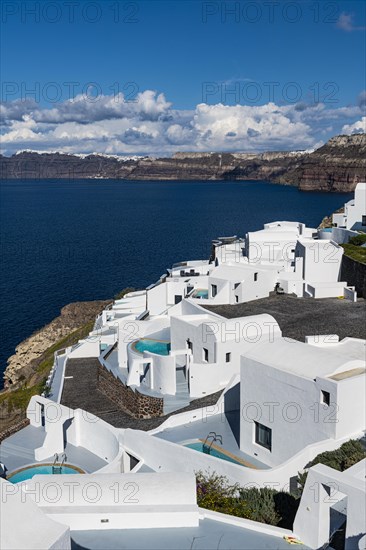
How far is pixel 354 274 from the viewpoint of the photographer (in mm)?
31578

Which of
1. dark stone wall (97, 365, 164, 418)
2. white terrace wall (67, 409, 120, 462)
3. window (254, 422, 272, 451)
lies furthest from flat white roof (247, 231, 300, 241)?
window (254, 422, 272, 451)

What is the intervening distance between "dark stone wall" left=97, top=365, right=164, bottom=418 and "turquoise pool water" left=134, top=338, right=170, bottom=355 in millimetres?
1500

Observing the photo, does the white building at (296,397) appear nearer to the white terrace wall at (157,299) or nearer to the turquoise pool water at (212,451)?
the turquoise pool water at (212,451)

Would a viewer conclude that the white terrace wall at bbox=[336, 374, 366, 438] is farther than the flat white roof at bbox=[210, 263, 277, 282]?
No

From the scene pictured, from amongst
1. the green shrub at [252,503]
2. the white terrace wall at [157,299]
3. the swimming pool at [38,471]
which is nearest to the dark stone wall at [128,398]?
the swimming pool at [38,471]

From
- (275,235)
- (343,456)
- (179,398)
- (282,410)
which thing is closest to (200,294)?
(275,235)

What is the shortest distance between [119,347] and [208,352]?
5.12 metres

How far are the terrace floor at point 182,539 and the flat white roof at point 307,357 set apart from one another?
4.45 m

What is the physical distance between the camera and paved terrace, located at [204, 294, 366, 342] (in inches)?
911

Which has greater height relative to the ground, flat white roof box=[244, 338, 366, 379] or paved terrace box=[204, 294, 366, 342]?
flat white roof box=[244, 338, 366, 379]

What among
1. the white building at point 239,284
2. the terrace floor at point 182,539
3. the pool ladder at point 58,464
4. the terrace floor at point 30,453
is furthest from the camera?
the white building at point 239,284

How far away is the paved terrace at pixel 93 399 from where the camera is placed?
64.2ft

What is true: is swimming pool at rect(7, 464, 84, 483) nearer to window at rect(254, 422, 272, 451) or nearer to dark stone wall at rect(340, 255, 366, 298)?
window at rect(254, 422, 272, 451)

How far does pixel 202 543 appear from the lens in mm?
10445
